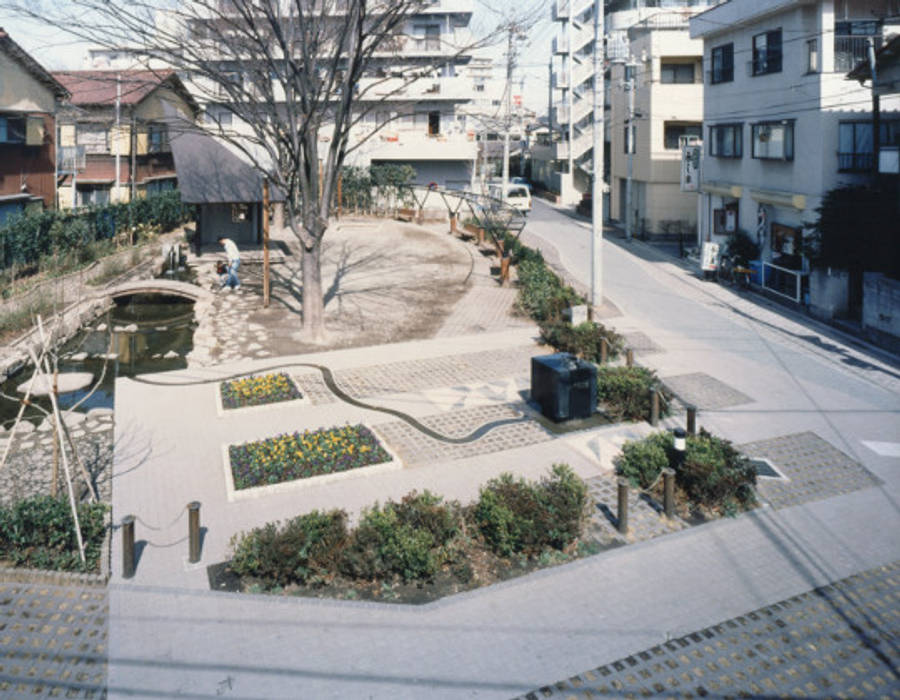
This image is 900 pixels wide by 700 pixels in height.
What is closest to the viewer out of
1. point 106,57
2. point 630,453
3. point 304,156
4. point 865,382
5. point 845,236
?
point 630,453

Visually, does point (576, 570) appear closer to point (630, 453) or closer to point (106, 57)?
point (630, 453)

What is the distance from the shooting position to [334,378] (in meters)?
15.1

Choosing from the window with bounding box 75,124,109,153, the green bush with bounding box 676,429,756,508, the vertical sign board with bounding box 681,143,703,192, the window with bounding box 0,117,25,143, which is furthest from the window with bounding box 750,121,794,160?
the window with bounding box 75,124,109,153

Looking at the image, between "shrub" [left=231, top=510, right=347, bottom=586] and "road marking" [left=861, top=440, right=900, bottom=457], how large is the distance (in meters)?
8.18

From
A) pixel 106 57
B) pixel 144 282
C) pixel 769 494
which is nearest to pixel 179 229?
pixel 144 282

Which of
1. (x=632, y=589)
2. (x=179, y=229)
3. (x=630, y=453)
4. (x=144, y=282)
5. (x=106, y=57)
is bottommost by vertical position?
(x=632, y=589)

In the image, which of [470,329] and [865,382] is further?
[470,329]

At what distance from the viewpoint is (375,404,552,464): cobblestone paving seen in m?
11.4

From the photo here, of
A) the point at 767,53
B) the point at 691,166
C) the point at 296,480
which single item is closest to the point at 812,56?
the point at 767,53

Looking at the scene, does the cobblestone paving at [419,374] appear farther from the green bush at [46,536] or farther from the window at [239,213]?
the window at [239,213]

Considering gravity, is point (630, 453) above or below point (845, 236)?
below

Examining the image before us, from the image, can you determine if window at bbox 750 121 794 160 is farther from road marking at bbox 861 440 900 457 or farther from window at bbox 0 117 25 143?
window at bbox 0 117 25 143

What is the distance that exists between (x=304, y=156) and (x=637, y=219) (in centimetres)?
2279

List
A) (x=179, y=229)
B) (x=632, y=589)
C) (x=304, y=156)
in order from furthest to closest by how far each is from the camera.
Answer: (x=179, y=229) < (x=304, y=156) < (x=632, y=589)
